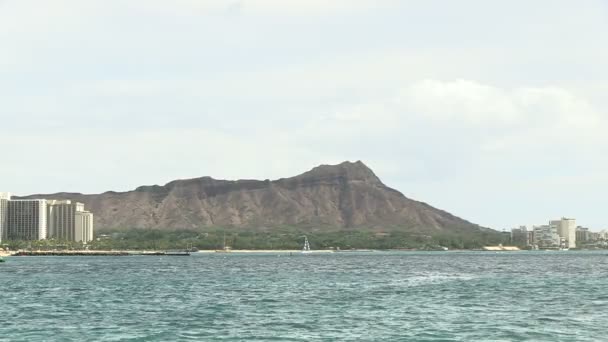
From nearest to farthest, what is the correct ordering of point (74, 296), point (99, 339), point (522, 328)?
1. point (99, 339)
2. point (522, 328)
3. point (74, 296)

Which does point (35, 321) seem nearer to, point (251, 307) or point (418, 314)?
point (251, 307)

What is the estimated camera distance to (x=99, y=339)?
2189 inches

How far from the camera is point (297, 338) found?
55.9m

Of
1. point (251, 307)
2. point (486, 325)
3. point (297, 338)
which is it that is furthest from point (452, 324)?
point (251, 307)

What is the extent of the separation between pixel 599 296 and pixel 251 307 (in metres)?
37.5

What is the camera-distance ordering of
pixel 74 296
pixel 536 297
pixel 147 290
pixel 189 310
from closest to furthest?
1. pixel 189 310
2. pixel 536 297
3. pixel 74 296
4. pixel 147 290

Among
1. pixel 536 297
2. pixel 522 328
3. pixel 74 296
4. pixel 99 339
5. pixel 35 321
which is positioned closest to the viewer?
pixel 99 339

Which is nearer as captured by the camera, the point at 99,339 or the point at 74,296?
the point at 99,339

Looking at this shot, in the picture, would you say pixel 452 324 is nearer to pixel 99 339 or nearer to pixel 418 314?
pixel 418 314

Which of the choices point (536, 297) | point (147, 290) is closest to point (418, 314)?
point (536, 297)

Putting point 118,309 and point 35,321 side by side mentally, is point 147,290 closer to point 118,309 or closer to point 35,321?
point 118,309

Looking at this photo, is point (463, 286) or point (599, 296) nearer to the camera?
point (599, 296)

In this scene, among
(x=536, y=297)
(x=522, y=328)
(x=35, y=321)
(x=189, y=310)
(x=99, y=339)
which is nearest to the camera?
(x=99, y=339)

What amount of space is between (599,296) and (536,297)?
7.04 meters
